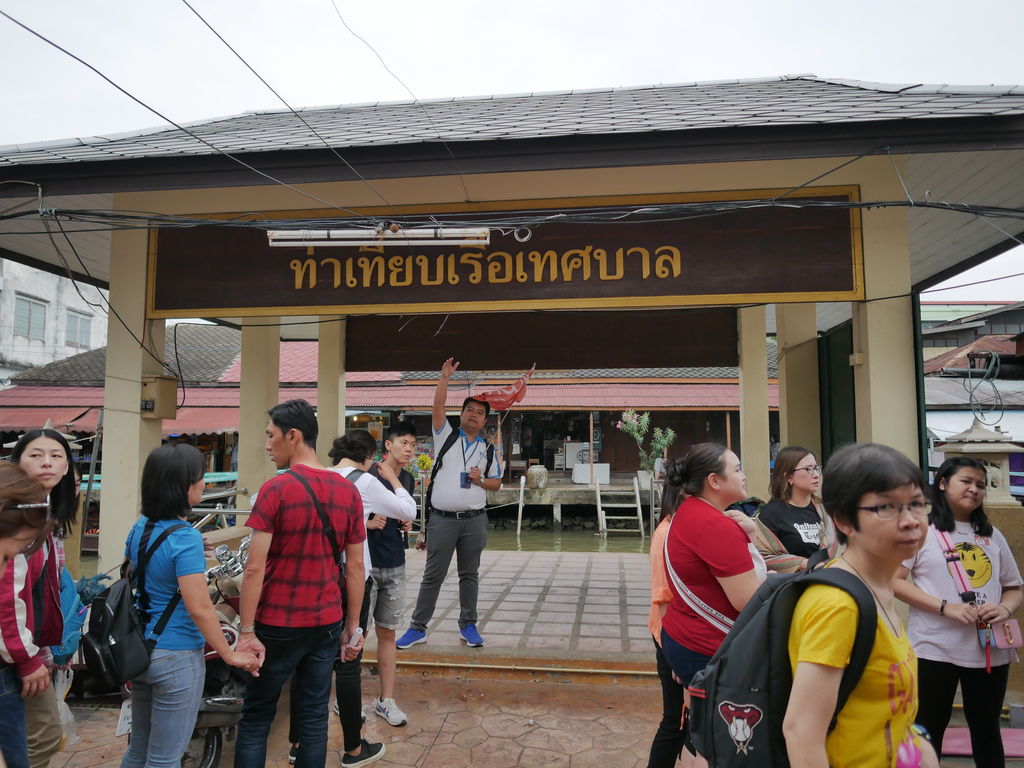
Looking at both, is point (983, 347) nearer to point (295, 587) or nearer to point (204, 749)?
point (295, 587)

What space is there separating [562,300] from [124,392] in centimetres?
347

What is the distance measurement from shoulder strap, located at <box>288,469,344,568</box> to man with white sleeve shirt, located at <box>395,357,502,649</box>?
194 centimetres

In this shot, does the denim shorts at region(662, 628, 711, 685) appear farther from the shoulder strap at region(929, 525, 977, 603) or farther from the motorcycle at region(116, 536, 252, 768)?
the motorcycle at region(116, 536, 252, 768)

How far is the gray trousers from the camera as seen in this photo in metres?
4.47

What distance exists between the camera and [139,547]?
7.40ft

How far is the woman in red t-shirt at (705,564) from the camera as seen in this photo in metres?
2.07

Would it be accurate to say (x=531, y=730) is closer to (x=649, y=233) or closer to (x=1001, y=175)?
(x=649, y=233)

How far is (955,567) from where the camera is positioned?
265cm

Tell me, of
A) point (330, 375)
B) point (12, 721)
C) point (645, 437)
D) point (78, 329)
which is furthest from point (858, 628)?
point (78, 329)

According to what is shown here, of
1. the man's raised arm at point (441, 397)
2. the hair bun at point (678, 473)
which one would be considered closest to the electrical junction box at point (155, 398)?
the man's raised arm at point (441, 397)

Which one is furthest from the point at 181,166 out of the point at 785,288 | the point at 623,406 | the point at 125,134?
the point at 623,406

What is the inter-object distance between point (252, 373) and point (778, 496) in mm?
6053

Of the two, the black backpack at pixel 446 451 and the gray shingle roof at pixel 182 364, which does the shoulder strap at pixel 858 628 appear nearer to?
the black backpack at pixel 446 451

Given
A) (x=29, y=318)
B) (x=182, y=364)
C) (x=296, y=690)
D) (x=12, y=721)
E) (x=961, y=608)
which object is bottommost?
(x=296, y=690)
